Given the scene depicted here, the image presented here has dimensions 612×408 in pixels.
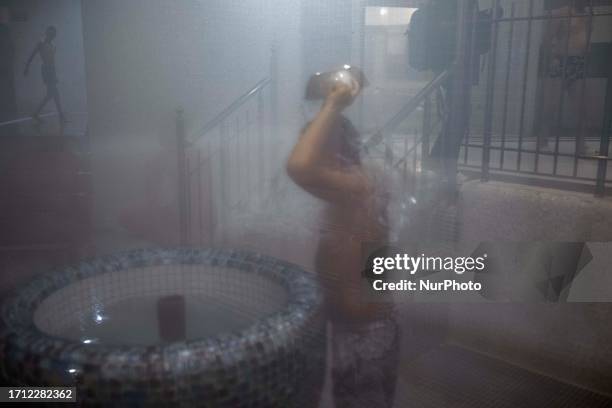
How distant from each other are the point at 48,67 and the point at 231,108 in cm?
104

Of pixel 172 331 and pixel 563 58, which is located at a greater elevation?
pixel 563 58

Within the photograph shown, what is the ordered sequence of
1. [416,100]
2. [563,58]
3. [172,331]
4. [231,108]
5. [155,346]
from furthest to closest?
[231,108], [563,58], [416,100], [172,331], [155,346]

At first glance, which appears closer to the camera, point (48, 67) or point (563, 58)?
point (48, 67)

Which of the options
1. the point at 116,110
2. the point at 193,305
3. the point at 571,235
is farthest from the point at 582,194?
the point at 116,110

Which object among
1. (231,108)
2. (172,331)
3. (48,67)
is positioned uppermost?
(48,67)

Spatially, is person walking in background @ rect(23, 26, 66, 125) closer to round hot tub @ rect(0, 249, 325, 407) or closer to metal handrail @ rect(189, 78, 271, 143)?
metal handrail @ rect(189, 78, 271, 143)

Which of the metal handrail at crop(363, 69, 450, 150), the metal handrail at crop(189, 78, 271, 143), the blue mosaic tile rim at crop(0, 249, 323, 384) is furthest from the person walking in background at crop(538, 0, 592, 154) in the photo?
the blue mosaic tile rim at crop(0, 249, 323, 384)

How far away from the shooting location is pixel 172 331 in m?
1.68

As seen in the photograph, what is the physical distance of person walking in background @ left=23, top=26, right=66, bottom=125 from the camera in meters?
2.40

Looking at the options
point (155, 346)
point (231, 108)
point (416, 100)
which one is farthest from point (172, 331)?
point (231, 108)

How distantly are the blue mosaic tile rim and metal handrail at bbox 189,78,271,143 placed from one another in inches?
67.8

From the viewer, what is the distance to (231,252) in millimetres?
1812

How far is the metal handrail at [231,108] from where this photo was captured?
315cm

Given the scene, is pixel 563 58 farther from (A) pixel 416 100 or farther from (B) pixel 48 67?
(B) pixel 48 67
